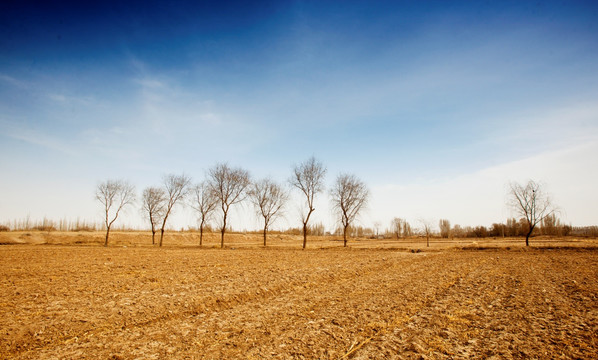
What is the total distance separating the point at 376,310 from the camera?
795cm

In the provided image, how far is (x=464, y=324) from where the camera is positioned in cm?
679

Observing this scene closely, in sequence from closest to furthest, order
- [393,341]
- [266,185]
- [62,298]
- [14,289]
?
[393,341] < [62,298] < [14,289] < [266,185]

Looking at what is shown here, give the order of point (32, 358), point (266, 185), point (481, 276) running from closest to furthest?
point (32, 358)
point (481, 276)
point (266, 185)

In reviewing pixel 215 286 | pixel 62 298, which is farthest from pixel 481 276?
pixel 62 298

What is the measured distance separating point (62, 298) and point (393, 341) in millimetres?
10245

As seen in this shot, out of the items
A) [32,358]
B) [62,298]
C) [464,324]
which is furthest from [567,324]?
[62,298]

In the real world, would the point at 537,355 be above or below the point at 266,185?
below

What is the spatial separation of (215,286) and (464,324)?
28.4 feet

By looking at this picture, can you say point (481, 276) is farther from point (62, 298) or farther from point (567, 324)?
point (62, 298)

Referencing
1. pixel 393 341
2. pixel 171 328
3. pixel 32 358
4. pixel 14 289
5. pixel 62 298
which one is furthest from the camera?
pixel 14 289

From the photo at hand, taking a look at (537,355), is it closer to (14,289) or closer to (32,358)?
(32,358)

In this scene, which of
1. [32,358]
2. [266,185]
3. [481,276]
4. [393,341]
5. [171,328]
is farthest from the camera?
[266,185]

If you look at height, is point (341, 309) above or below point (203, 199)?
below

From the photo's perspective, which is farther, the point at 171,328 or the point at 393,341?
the point at 171,328
